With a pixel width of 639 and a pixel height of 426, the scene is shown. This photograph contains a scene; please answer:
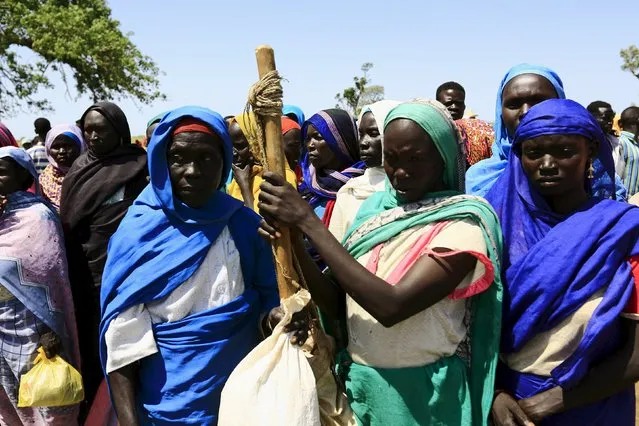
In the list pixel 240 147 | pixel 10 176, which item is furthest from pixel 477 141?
pixel 10 176

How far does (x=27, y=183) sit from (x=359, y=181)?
1956mm

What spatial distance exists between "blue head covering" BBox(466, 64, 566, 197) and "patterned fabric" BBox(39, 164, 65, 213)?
339 centimetres

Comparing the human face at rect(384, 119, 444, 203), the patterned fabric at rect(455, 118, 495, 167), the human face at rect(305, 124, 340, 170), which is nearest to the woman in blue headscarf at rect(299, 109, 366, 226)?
the human face at rect(305, 124, 340, 170)

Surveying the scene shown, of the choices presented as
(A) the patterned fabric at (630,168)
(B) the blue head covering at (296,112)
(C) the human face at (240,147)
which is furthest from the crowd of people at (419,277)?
(A) the patterned fabric at (630,168)

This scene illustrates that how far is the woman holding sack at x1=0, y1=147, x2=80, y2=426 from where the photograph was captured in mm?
3498

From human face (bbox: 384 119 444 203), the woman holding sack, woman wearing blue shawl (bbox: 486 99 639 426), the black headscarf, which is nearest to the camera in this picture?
woman wearing blue shawl (bbox: 486 99 639 426)

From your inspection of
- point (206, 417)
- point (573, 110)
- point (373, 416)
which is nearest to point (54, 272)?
point (206, 417)

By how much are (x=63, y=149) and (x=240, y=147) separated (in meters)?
1.42

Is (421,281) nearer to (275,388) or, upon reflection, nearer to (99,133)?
(275,388)

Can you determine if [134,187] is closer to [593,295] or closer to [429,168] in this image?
[429,168]

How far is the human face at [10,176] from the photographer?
3.52 m

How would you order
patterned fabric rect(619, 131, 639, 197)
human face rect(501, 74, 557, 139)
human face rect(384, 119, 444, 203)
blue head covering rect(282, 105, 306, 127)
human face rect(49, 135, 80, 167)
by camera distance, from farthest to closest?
patterned fabric rect(619, 131, 639, 197) → blue head covering rect(282, 105, 306, 127) → human face rect(49, 135, 80, 167) → human face rect(501, 74, 557, 139) → human face rect(384, 119, 444, 203)

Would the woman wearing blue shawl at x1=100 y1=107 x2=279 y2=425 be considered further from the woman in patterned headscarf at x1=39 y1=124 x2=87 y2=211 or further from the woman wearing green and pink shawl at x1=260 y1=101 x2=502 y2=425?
the woman in patterned headscarf at x1=39 y1=124 x2=87 y2=211

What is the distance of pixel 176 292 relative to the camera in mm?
2314
